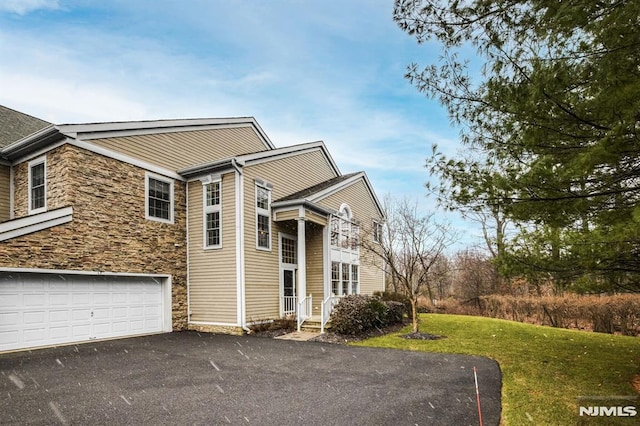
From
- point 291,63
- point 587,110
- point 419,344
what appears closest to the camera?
point 587,110

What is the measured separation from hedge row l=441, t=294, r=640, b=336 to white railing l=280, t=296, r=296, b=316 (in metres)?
10.7

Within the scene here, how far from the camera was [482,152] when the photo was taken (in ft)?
21.2

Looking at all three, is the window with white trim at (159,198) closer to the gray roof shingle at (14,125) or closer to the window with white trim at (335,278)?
the gray roof shingle at (14,125)

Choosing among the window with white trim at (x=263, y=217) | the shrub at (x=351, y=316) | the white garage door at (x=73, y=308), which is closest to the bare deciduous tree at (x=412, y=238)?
the shrub at (x=351, y=316)

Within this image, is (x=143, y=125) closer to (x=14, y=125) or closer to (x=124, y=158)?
(x=124, y=158)

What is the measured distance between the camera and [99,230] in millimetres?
11609

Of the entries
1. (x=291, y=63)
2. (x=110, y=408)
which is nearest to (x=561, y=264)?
(x=110, y=408)

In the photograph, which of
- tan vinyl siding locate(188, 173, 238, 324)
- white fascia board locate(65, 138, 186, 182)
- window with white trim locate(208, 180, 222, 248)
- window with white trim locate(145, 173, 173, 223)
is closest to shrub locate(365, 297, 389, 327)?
tan vinyl siding locate(188, 173, 238, 324)

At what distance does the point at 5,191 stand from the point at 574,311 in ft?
69.7

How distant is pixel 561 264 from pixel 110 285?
11.8m

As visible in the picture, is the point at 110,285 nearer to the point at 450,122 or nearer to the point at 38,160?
the point at 38,160

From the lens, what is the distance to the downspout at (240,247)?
12734 mm

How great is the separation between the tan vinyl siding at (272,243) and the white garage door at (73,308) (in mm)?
3222

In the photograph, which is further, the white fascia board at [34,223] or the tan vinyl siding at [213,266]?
the tan vinyl siding at [213,266]
